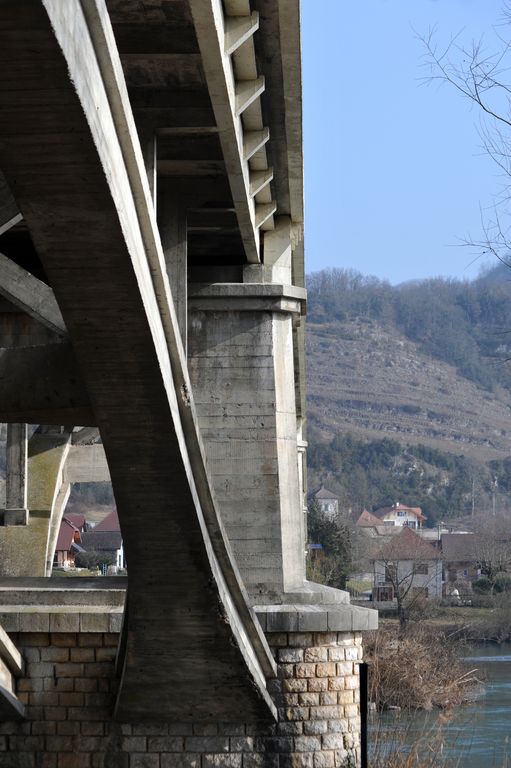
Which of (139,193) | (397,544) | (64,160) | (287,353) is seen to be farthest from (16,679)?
(397,544)

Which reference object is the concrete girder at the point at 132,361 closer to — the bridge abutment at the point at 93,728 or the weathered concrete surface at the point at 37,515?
the bridge abutment at the point at 93,728

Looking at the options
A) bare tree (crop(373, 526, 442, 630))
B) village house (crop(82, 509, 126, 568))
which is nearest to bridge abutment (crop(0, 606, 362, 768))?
bare tree (crop(373, 526, 442, 630))

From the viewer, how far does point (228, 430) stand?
1135cm

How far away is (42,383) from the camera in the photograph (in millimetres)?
7672

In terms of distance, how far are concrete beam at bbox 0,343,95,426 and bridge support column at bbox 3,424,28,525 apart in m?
8.50

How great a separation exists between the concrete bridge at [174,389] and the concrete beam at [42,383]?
15mm

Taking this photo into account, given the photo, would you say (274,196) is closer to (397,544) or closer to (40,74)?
(40,74)

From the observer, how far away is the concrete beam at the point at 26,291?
347 inches

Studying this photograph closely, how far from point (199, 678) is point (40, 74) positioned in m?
6.84

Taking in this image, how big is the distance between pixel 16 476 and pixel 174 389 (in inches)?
386

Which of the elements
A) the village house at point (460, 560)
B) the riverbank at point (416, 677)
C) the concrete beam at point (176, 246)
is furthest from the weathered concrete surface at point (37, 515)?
the village house at point (460, 560)

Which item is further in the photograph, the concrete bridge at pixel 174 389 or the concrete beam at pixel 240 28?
the concrete beam at pixel 240 28

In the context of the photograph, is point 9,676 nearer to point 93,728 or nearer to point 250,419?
point 93,728

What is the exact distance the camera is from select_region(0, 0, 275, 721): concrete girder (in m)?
4.68
